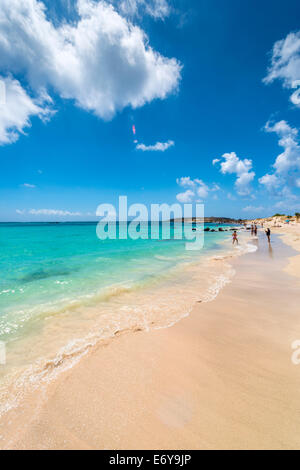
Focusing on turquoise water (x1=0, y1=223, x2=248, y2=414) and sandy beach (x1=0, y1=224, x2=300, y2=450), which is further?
turquoise water (x1=0, y1=223, x2=248, y2=414)

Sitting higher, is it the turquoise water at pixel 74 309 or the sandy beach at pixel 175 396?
the sandy beach at pixel 175 396

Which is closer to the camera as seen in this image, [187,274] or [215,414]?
[215,414]

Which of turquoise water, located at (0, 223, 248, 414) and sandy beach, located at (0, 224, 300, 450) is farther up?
sandy beach, located at (0, 224, 300, 450)

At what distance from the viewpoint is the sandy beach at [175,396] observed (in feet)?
7.39

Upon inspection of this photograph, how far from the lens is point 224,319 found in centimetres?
528

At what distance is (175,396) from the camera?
284 cm

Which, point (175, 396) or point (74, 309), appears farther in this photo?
point (74, 309)

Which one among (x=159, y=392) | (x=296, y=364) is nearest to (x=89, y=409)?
(x=159, y=392)

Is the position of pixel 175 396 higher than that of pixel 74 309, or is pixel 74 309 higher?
pixel 175 396

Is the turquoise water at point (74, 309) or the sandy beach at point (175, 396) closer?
the sandy beach at point (175, 396)

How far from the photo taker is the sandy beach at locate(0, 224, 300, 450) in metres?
2.25
